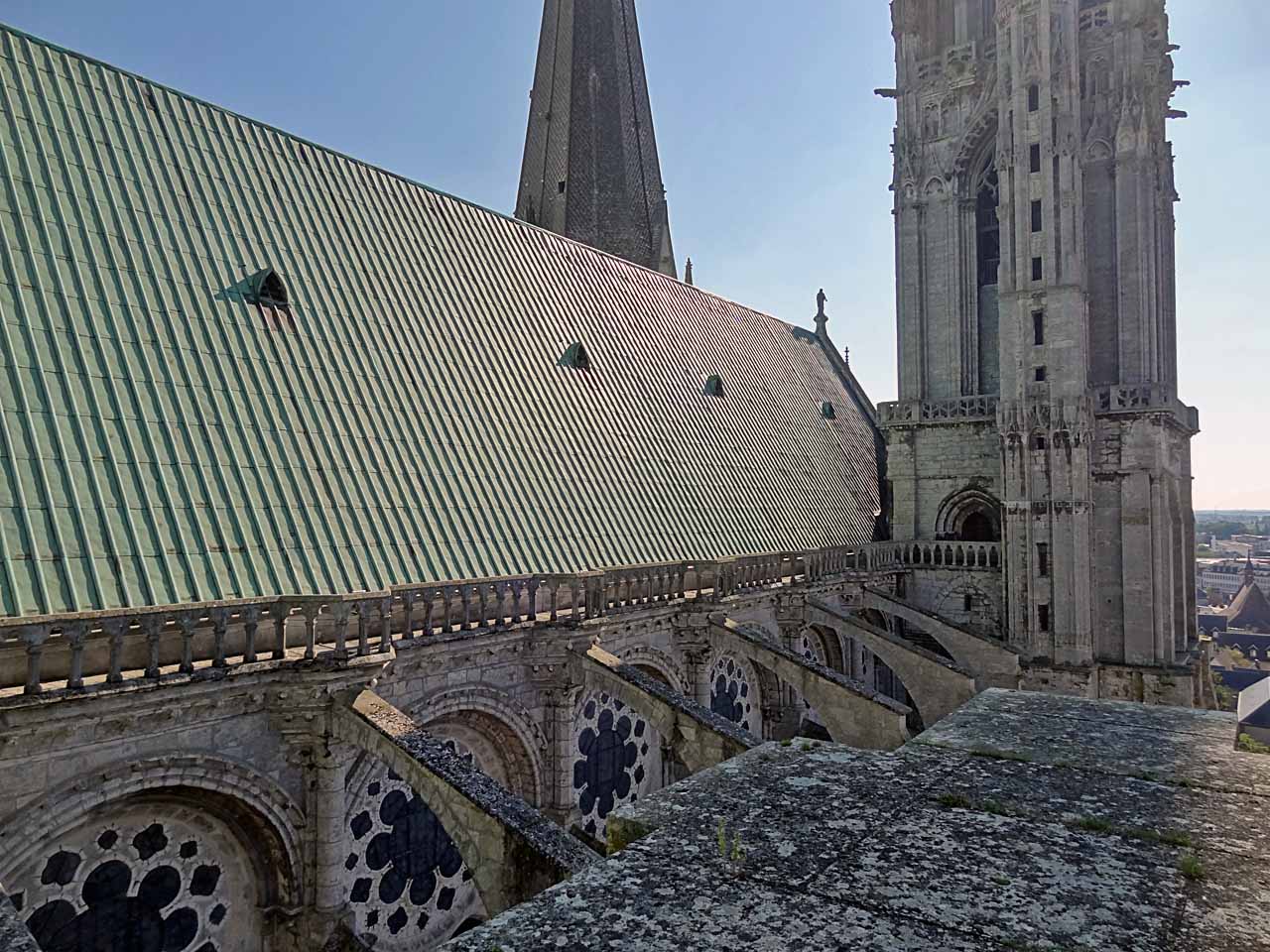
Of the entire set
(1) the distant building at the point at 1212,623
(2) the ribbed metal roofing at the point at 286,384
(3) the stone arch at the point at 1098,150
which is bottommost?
(1) the distant building at the point at 1212,623

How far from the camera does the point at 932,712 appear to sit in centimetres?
1962

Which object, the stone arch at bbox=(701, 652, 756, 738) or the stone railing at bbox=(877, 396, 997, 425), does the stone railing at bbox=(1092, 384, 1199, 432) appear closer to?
the stone railing at bbox=(877, 396, 997, 425)

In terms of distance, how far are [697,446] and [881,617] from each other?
9111mm

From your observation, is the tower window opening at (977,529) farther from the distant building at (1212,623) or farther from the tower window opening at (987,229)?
the distant building at (1212,623)

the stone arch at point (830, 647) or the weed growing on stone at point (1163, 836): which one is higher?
the weed growing on stone at point (1163, 836)

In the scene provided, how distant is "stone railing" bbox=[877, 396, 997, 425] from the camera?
91.8ft

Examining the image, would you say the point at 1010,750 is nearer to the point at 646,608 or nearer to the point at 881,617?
the point at 646,608

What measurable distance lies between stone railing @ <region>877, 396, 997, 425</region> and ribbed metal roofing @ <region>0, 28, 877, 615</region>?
8.28m

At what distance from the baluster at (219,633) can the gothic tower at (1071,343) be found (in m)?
22.3

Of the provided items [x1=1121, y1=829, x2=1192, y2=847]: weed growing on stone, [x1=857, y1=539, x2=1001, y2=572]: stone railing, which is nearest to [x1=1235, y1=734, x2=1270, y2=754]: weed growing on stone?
[x1=1121, y1=829, x2=1192, y2=847]: weed growing on stone

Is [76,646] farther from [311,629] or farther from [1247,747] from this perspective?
[1247,747]

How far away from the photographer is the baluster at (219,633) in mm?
9883

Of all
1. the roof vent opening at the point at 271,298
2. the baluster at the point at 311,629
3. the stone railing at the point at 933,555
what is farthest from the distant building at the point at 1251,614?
the baluster at the point at 311,629

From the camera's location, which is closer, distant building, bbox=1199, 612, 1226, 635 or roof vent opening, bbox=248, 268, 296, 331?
roof vent opening, bbox=248, 268, 296, 331
